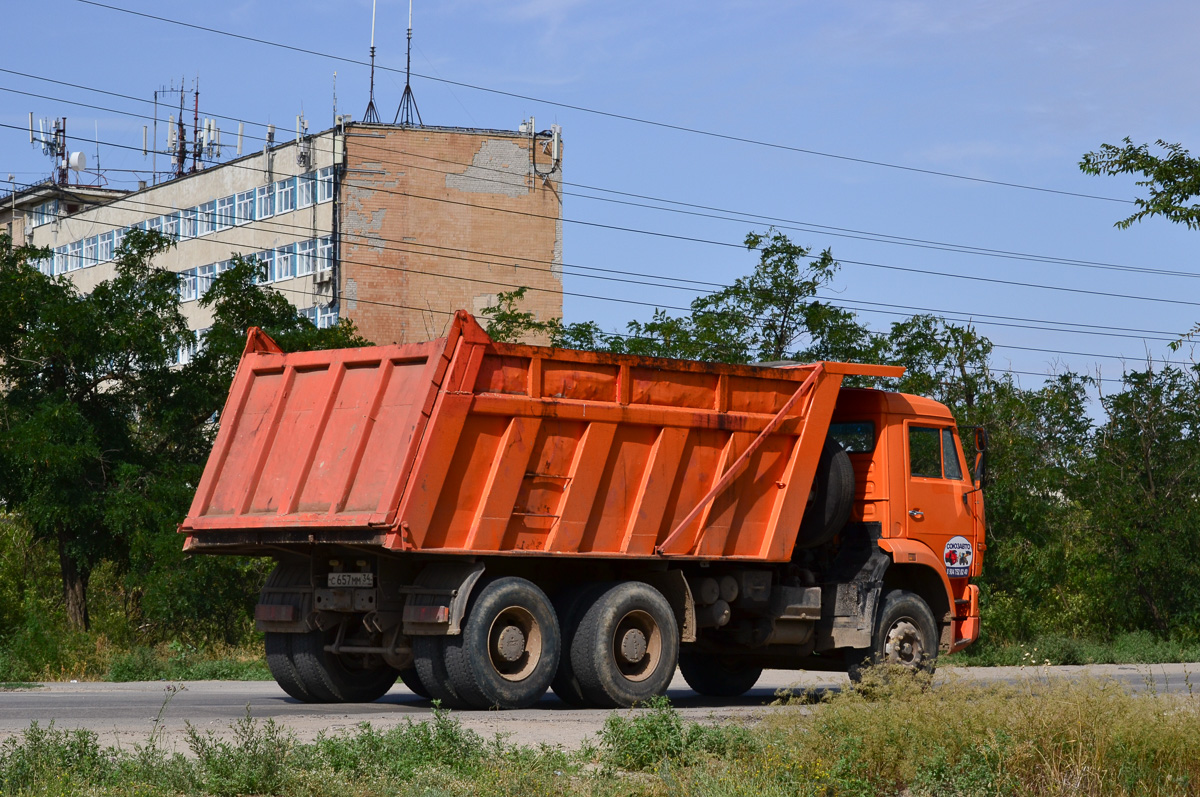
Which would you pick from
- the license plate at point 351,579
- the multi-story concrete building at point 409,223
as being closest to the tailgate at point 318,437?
the license plate at point 351,579

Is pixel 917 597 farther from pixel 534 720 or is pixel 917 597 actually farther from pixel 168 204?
pixel 168 204

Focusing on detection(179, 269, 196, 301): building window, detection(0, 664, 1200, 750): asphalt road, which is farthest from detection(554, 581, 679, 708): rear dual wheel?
detection(179, 269, 196, 301): building window

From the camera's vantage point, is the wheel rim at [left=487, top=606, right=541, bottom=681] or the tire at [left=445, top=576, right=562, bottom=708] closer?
the tire at [left=445, top=576, right=562, bottom=708]

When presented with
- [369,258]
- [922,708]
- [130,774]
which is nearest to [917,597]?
[922,708]

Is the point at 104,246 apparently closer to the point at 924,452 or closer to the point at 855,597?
the point at 924,452

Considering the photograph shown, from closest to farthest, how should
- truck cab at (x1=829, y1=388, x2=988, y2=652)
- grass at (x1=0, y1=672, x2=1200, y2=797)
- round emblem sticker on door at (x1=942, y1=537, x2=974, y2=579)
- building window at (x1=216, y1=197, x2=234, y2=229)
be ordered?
grass at (x1=0, y1=672, x2=1200, y2=797), truck cab at (x1=829, y1=388, x2=988, y2=652), round emblem sticker on door at (x1=942, y1=537, x2=974, y2=579), building window at (x1=216, y1=197, x2=234, y2=229)

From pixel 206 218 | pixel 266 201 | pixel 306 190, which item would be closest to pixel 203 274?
pixel 206 218

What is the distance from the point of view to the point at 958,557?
48.5ft

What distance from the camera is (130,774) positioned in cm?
674

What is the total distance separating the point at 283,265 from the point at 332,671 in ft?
153

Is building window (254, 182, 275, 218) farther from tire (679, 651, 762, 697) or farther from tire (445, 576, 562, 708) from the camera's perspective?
tire (445, 576, 562, 708)

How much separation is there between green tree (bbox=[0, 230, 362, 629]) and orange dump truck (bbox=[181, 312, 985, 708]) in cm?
1188

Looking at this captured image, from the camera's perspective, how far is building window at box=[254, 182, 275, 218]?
58.0 metres

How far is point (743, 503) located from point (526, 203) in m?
43.7
